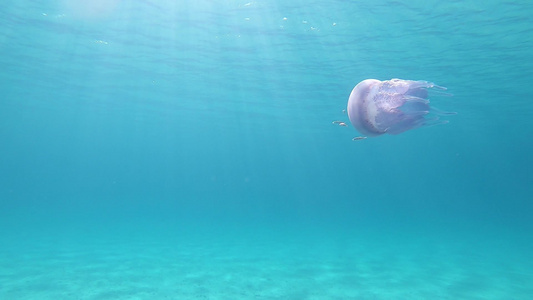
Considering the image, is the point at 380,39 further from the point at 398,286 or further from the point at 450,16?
the point at 398,286

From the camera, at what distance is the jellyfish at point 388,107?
238 centimetres

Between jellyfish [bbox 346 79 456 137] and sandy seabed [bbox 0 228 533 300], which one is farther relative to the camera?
sandy seabed [bbox 0 228 533 300]

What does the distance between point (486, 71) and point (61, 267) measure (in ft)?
64.0

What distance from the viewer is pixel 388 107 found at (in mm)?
2377

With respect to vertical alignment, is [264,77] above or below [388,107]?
above

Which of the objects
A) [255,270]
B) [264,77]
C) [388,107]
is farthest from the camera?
[264,77]

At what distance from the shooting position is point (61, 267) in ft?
38.3

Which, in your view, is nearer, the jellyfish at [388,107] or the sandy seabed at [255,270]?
the jellyfish at [388,107]

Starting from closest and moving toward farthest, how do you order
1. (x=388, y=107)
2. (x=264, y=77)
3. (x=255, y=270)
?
(x=388, y=107) < (x=255, y=270) < (x=264, y=77)

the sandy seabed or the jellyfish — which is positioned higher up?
the jellyfish

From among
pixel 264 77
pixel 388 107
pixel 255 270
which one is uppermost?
pixel 264 77

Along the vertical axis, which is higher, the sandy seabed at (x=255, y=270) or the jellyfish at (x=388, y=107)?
the jellyfish at (x=388, y=107)

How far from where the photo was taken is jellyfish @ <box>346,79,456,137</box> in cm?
238

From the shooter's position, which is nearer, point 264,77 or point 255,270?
point 255,270
